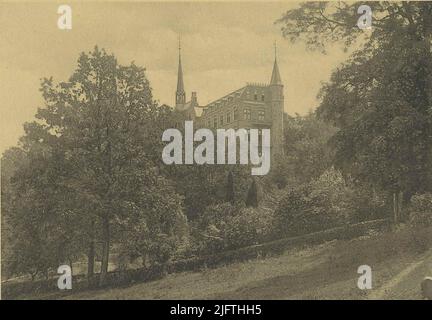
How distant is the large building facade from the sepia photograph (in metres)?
0.08

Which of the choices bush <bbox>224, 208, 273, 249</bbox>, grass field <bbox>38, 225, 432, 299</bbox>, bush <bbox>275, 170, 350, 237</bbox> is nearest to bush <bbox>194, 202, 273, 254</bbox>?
bush <bbox>224, 208, 273, 249</bbox>

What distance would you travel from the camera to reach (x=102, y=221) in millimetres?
16562

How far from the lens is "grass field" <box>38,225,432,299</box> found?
14430 mm

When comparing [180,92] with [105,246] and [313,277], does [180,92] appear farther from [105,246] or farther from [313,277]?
[313,277]

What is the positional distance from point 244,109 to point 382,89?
4.42m

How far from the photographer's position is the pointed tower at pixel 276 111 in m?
16.5

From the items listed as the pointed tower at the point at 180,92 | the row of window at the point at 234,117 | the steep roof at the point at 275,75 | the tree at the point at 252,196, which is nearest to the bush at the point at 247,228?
the tree at the point at 252,196

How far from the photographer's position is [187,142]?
54.0 feet

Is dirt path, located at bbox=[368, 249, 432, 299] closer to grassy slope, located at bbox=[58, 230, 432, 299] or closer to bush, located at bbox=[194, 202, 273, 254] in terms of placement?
grassy slope, located at bbox=[58, 230, 432, 299]

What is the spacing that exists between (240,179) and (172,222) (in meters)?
2.49

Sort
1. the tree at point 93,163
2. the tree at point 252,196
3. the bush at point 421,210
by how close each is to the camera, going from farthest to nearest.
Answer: the tree at point 252,196 → the bush at point 421,210 → the tree at point 93,163

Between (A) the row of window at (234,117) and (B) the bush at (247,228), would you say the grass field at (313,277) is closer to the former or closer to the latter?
(B) the bush at (247,228)
